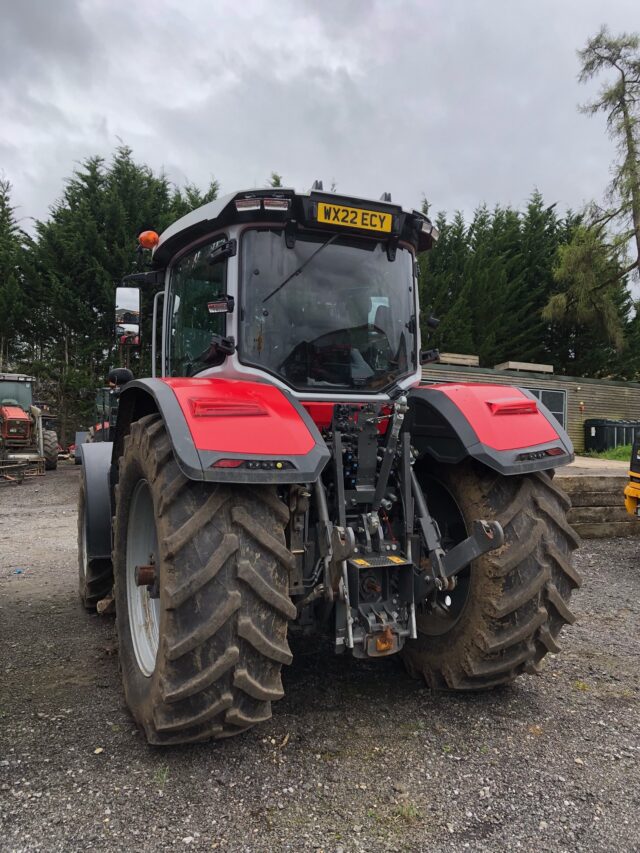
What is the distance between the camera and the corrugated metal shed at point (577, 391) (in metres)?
18.2

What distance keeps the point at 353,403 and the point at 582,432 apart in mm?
18757

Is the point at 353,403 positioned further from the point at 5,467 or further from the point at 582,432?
the point at 582,432

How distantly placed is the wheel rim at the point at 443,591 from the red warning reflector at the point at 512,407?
0.46 metres

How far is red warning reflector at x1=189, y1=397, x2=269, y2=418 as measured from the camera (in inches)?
94.3

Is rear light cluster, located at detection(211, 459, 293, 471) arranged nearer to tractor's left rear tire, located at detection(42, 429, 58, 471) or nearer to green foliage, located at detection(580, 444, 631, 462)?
tractor's left rear tire, located at detection(42, 429, 58, 471)

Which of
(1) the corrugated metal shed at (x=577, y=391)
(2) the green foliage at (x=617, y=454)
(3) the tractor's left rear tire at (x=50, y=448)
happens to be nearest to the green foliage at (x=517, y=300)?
(1) the corrugated metal shed at (x=577, y=391)

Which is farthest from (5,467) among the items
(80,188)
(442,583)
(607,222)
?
(607,222)

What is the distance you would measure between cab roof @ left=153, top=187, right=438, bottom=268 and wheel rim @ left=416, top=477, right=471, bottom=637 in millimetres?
1276

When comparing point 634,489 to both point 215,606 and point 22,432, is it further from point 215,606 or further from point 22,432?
point 22,432

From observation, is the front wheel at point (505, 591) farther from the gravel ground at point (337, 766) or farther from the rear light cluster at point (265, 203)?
the rear light cluster at point (265, 203)

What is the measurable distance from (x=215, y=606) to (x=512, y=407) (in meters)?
1.65

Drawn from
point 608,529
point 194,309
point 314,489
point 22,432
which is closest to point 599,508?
point 608,529

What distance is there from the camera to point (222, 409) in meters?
2.41

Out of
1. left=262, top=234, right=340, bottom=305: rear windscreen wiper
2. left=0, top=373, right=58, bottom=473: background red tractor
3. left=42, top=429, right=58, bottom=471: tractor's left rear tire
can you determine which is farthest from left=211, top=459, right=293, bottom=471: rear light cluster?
left=42, top=429, right=58, bottom=471: tractor's left rear tire
